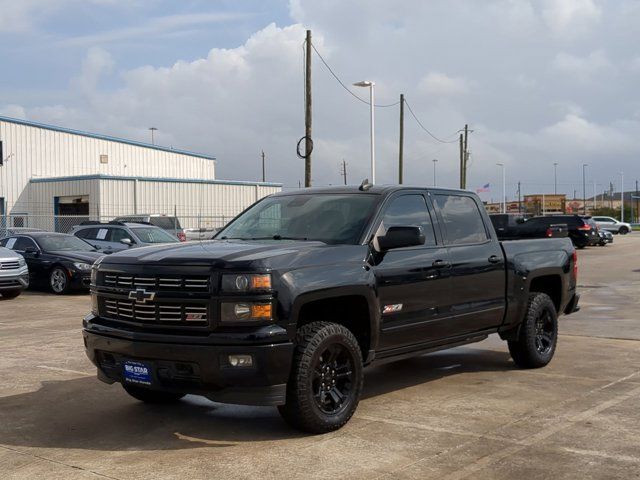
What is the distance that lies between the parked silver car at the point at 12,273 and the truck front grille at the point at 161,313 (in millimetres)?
11283

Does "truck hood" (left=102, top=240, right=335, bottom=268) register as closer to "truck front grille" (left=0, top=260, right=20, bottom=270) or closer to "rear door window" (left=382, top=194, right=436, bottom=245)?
"rear door window" (left=382, top=194, right=436, bottom=245)

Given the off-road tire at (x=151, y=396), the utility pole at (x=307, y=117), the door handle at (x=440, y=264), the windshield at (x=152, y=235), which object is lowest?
the off-road tire at (x=151, y=396)

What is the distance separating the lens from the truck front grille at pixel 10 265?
52.3 ft

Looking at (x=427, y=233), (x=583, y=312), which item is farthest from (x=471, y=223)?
(x=583, y=312)

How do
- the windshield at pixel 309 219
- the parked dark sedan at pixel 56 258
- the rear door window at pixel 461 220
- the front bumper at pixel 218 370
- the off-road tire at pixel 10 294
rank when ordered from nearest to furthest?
the front bumper at pixel 218 370, the windshield at pixel 309 219, the rear door window at pixel 461 220, the off-road tire at pixel 10 294, the parked dark sedan at pixel 56 258

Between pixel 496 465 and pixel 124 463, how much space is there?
2.43 m

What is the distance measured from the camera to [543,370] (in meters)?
8.05

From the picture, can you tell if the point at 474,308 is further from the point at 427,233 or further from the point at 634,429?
the point at 634,429

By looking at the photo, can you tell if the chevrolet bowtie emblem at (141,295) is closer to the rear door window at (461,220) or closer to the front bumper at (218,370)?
the front bumper at (218,370)

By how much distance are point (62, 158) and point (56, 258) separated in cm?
2693

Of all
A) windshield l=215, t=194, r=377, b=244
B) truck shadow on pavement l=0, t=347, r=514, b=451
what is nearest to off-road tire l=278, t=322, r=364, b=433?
truck shadow on pavement l=0, t=347, r=514, b=451

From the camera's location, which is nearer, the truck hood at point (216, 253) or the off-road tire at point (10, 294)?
the truck hood at point (216, 253)

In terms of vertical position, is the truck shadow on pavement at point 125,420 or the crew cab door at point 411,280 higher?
the crew cab door at point 411,280

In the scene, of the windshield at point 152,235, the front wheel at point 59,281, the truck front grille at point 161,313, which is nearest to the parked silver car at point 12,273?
the front wheel at point 59,281
